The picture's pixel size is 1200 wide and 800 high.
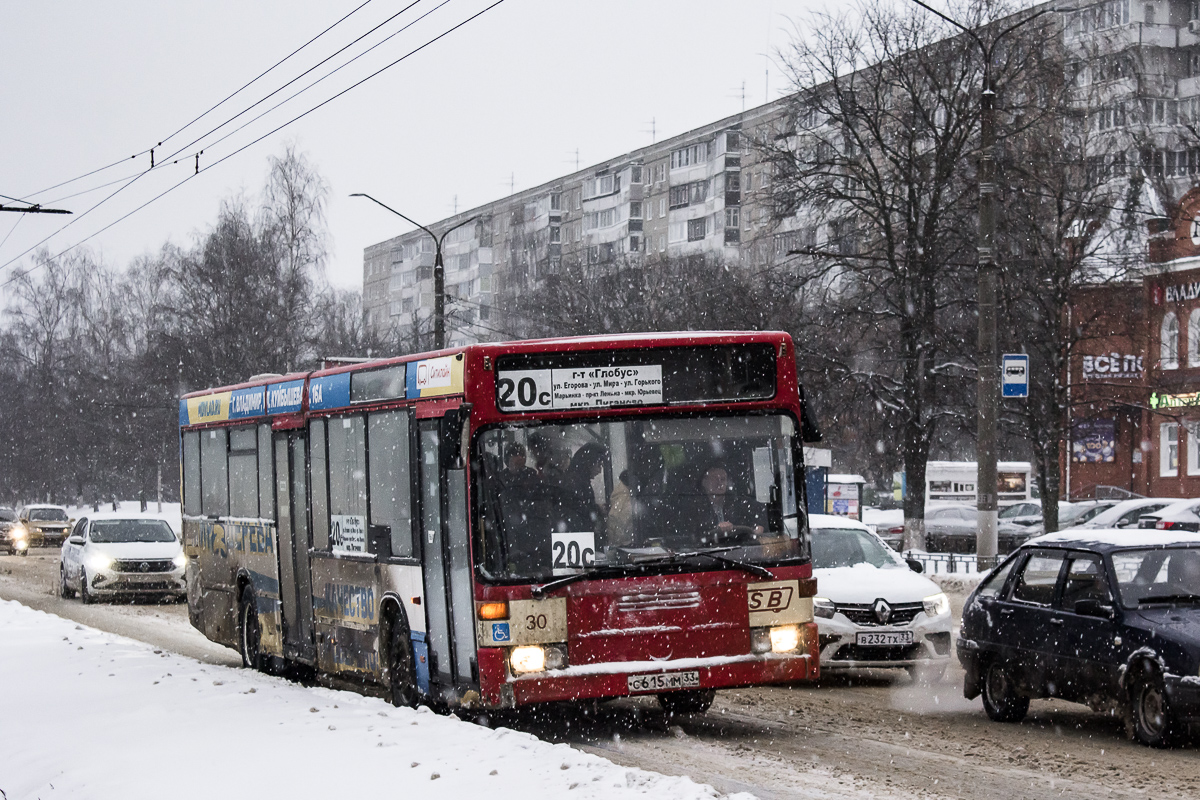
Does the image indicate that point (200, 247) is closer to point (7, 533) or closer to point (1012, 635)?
point (7, 533)

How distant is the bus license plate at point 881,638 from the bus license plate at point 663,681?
3.66 m

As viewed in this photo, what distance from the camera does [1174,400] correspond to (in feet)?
164

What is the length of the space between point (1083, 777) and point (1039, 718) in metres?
3.09

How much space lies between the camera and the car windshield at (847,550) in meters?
15.3

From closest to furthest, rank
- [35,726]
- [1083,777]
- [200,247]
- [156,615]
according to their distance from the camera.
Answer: [1083,777] → [35,726] → [156,615] → [200,247]

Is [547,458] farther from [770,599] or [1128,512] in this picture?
[1128,512]

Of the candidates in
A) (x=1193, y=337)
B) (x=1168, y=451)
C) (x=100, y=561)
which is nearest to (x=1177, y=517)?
(x=1193, y=337)

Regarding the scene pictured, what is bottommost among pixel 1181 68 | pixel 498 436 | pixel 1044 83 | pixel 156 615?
pixel 156 615

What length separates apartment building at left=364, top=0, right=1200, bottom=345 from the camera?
41.2 m

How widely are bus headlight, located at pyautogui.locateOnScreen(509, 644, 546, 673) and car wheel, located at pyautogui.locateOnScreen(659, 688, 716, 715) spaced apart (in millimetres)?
1899

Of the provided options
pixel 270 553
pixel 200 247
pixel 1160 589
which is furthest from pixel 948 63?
pixel 200 247

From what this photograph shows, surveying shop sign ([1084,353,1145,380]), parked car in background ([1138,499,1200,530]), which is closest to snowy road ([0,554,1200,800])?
parked car in background ([1138,499,1200,530])

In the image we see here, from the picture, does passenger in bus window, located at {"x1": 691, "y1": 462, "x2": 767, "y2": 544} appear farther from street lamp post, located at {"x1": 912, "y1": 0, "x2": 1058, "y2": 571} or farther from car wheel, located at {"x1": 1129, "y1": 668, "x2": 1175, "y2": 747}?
street lamp post, located at {"x1": 912, "y1": 0, "x2": 1058, "y2": 571}

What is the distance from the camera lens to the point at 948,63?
35375 mm
